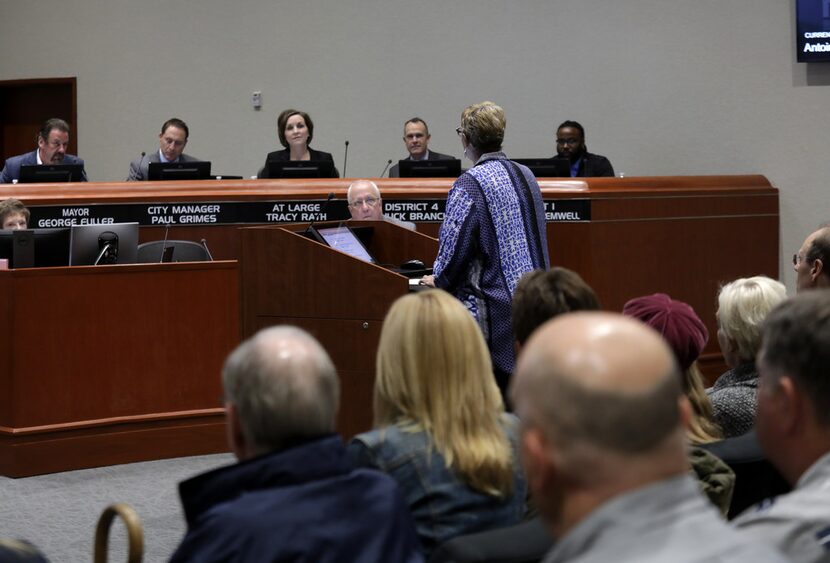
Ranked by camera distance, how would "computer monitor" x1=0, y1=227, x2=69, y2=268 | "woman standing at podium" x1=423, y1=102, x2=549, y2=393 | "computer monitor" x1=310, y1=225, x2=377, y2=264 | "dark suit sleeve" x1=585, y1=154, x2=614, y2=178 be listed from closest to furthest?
"woman standing at podium" x1=423, y1=102, x2=549, y2=393 < "computer monitor" x1=310, y1=225, x2=377, y2=264 < "computer monitor" x1=0, y1=227, x2=69, y2=268 < "dark suit sleeve" x1=585, y1=154, x2=614, y2=178

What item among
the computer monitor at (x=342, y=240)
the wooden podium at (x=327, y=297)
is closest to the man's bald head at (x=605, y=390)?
the wooden podium at (x=327, y=297)

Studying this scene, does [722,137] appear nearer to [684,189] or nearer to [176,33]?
[684,189]

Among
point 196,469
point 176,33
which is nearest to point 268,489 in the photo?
point 196,469

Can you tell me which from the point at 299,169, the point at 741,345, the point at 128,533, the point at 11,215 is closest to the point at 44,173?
the point at 11,215

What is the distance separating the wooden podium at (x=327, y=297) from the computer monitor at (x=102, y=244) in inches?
47.2

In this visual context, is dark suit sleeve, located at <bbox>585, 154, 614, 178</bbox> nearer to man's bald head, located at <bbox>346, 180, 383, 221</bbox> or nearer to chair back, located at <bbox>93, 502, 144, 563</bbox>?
man's bald head, located at <bbox>346, 180, 383, 221</bbox>

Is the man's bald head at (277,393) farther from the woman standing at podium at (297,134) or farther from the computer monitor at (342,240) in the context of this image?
the woman standing at podium at (297,134)

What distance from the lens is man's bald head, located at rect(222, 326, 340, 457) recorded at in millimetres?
1712

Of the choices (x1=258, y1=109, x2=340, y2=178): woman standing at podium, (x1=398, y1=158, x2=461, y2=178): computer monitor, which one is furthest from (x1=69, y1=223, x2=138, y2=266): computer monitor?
(x1=258, y1=109, x2=340, y2=178): woman standing at podium

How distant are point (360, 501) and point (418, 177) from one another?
4952mm

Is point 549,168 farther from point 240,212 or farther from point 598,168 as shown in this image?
point 240,212

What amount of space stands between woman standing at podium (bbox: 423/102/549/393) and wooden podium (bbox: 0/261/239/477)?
5.34 ft

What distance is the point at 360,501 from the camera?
1.76m

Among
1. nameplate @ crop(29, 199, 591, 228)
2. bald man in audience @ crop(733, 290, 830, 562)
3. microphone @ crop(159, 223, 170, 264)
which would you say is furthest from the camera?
nameplate @ crop(29, 199, 591, 228)
